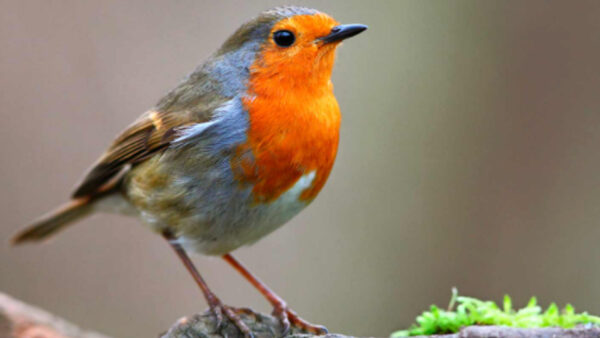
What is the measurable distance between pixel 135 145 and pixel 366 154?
2902mm

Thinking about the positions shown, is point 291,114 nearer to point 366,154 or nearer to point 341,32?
point 341,32

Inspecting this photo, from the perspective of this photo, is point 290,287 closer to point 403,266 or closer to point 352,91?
point 403,266

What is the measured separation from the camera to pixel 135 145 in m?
4.03

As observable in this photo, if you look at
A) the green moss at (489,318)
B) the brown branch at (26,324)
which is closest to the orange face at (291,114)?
the green moss at (489,318)

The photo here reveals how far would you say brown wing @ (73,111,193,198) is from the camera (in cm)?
382

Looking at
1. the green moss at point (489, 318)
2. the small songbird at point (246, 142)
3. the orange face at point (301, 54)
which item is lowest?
the green moss at point (489, 318)

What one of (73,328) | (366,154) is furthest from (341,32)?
(366,154)


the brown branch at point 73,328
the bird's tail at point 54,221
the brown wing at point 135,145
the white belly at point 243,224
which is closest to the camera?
the brown branch at point 73,328

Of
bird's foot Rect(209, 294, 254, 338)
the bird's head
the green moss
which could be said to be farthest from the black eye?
the green moss

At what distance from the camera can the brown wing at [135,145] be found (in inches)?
150

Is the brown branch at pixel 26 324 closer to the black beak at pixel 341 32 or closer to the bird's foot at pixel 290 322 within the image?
the bird's foot at pixel 290 322

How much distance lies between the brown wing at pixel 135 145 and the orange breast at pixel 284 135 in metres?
0.44

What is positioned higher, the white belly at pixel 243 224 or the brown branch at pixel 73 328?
the white belly at pixel 243 224

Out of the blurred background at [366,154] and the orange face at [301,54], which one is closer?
the orange face at [301,54]
